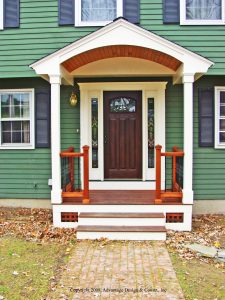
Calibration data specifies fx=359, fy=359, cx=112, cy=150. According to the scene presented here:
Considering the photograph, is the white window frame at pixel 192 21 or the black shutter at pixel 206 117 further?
the black shutter at pixel 206 117

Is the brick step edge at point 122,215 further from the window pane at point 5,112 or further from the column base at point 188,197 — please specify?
the window pane at point 5,112

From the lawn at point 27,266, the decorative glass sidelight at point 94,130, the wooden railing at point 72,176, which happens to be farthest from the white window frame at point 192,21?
the lawn at point 27,266

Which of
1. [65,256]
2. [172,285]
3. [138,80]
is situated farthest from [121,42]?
[172,285]

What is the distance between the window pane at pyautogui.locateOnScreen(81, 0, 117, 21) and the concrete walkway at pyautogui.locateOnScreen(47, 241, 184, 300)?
4.94 m

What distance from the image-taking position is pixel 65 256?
217 inches

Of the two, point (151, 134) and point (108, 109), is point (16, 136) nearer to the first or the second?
point (108, 109)

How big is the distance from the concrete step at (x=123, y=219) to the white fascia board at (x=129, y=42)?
281cm

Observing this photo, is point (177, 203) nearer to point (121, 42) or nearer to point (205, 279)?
point (205, 279)

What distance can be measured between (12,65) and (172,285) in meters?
5.91

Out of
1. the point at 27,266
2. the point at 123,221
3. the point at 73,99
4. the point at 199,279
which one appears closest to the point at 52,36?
the point at 73,99

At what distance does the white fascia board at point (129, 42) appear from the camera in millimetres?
6531

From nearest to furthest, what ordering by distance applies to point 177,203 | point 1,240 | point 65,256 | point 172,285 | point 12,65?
point 172,285 → point 65,256 → point 1,240 → point 177,203 → point 12,65

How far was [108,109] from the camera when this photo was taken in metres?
8.58

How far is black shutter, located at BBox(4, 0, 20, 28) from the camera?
8.07 metres
